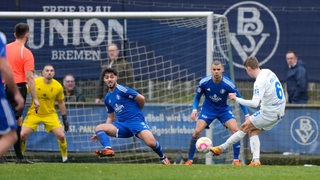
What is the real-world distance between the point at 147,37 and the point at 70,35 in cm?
161

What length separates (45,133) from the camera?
59.6 feet

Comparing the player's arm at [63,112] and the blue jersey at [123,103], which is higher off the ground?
the blue jersey at [123,103]

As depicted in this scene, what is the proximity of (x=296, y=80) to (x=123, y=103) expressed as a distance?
171 inches

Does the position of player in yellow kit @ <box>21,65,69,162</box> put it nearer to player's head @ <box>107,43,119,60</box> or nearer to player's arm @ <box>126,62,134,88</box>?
player's head @ <box>107,43,119,60</box>

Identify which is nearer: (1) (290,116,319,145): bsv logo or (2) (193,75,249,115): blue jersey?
(2) (193,75,249,115): blue jersey

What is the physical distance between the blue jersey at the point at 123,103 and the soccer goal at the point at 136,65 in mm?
2636

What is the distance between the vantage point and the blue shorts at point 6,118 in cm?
989

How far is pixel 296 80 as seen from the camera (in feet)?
58.8

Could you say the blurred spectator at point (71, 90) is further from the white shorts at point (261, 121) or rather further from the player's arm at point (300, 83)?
the white shorts at point (261, 121)

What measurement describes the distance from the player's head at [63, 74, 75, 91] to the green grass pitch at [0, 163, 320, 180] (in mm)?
4995

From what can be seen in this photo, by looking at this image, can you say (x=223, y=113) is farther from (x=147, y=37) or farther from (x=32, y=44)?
(x=32, y=44)

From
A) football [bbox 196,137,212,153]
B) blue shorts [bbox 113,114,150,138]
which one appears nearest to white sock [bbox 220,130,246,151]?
football [bbox 196,137,212,153]

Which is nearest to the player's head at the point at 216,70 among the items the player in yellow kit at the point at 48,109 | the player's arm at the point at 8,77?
the player in yellow kit at the point at 48,109

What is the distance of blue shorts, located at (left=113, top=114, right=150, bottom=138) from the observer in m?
15.2
